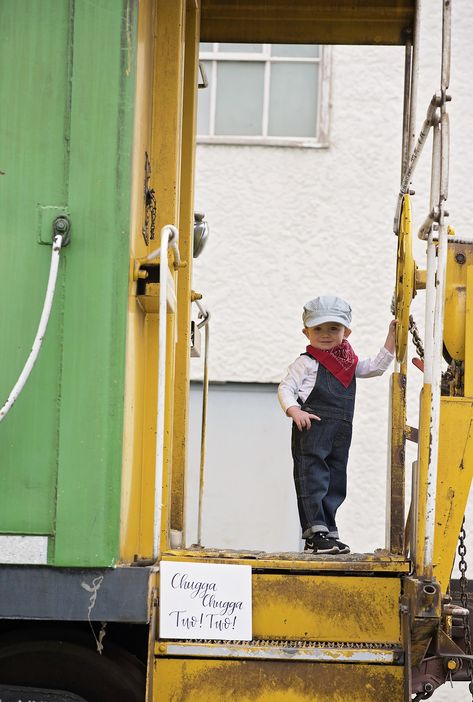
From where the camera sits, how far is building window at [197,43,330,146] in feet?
33.1

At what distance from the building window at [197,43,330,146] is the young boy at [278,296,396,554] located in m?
5.40

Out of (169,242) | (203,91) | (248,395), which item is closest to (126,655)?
(169,242)

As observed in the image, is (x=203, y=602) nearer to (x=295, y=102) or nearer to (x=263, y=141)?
(x=263, y=141)

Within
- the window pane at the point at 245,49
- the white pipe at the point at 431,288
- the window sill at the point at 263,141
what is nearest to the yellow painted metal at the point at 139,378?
the white pipe at the point at 431,288

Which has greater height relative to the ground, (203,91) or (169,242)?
(203,91)

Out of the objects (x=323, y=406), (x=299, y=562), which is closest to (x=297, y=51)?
(x=323, y=406)

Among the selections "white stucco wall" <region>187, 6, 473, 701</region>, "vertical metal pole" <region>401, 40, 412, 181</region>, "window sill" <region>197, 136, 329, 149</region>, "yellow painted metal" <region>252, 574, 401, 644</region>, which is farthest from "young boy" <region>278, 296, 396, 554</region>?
"window sill" <region>197, 136, 329, 149</region>

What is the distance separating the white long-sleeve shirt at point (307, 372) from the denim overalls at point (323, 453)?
0.03 m

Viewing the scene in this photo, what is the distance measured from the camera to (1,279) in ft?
11.2

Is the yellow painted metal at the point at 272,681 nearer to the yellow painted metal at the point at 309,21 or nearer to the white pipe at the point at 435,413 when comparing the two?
the white pipe at the point at 435,413

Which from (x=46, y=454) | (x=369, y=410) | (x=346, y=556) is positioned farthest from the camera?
(x=369, y=410)

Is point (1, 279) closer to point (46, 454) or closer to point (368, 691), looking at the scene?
point (46, 454)

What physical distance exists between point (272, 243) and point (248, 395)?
55.6 inches

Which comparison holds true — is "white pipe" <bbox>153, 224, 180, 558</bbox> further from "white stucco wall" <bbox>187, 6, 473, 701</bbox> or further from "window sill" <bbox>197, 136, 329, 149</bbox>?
"window sill" <bbox>197, 136, 329, 149</bbox>
